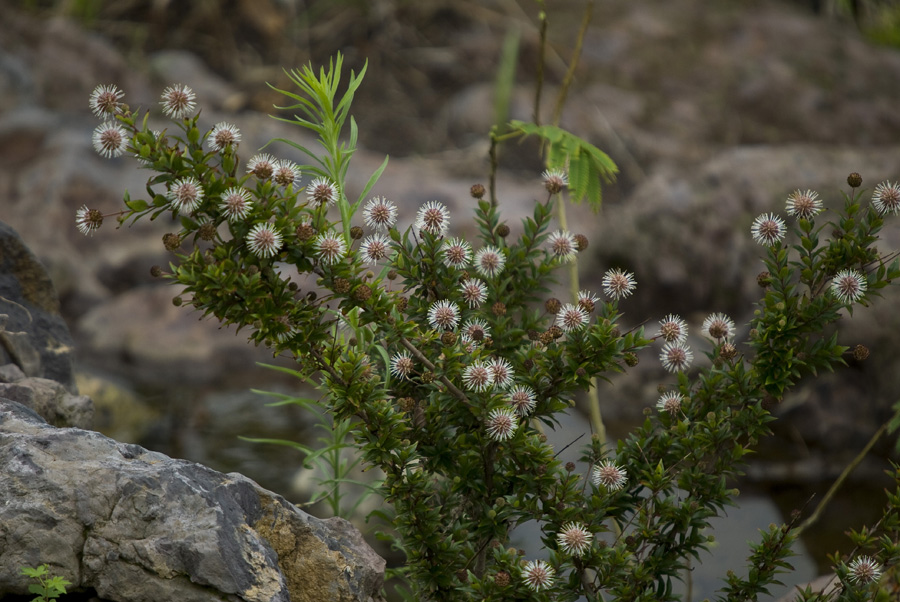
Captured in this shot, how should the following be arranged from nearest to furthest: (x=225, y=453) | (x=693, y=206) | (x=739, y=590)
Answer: (x=739, y=590)
(x=225, y=453)
(x=693, y=206)

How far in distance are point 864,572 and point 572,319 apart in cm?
93

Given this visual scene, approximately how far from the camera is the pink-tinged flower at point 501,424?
1.93 metres

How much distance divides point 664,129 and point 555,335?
22.2ft

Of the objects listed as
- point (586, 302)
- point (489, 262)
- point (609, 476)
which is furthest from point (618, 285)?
point (609, 476)

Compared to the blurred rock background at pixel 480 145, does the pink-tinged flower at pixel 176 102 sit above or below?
below

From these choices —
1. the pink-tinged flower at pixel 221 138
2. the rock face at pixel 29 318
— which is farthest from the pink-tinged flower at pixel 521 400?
the rock face at pixel 29 318

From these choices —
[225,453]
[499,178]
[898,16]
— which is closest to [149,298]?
[225,453]

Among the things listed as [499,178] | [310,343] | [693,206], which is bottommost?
[310,343]

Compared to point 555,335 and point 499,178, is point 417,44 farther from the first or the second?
point 555,335

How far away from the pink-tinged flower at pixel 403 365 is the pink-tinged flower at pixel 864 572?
3.84 feet

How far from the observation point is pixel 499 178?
7145 millimetres

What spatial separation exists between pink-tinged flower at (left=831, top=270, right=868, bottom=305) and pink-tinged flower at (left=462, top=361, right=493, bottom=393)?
32.9 inches

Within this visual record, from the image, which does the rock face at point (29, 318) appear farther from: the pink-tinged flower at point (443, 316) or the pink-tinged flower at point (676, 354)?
the pink-tinged flower at point (676, 354)

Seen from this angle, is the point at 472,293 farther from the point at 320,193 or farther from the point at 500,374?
the point at 320,193
